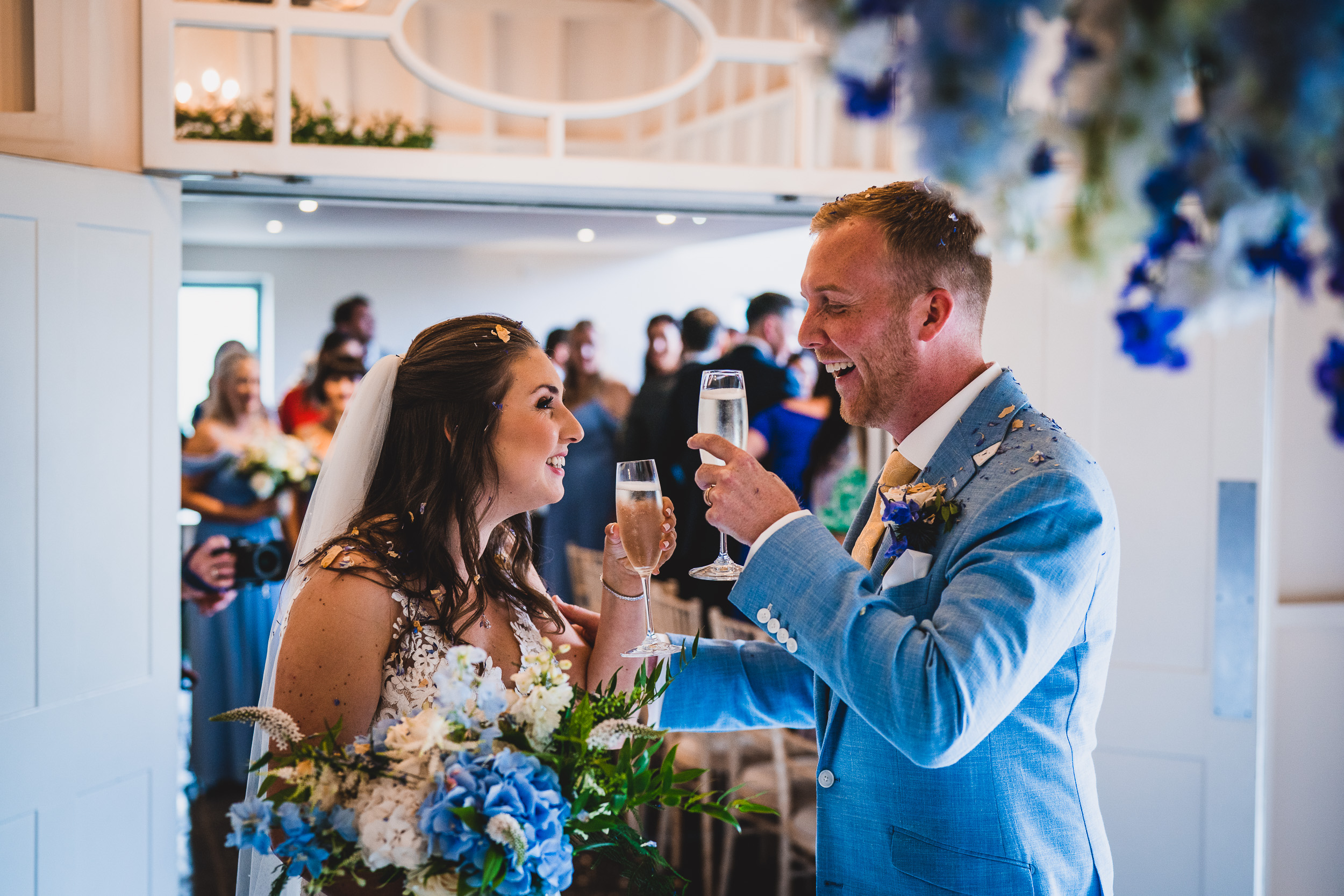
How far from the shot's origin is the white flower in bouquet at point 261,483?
4969 mm

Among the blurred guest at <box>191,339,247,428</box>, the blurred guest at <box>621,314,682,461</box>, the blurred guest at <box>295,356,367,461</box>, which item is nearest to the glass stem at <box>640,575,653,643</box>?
the blurred guest at <box>621,314,682,461</box>

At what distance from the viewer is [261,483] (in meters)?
4.97

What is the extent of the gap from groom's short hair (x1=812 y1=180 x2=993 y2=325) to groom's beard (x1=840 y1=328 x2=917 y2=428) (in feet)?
0.29

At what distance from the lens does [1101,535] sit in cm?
151

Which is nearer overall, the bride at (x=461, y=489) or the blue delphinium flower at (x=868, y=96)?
the blue delphinium flower at (x=868, y=96)

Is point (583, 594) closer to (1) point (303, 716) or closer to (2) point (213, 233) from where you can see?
(1) point (303, 716)

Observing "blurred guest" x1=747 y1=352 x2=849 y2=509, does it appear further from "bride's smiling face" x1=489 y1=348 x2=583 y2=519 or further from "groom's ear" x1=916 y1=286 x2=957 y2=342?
"groom's ear" x1=916 y1=286 x2=957 y2=342

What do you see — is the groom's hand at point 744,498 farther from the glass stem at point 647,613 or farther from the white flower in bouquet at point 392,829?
the white flower in bouquet at point 392,829

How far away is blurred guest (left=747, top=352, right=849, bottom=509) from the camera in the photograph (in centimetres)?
489

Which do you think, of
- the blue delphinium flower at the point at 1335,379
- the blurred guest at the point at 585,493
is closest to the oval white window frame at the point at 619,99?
the blue delphinium flower at the point at 1335,379

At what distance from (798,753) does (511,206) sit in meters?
2.19

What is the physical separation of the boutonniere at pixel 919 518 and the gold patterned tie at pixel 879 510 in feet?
0.43

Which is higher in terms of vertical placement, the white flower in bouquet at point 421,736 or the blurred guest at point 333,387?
the blurred guest at point 333,387

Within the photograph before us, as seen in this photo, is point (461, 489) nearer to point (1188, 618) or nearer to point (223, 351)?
point (1188, 618)
